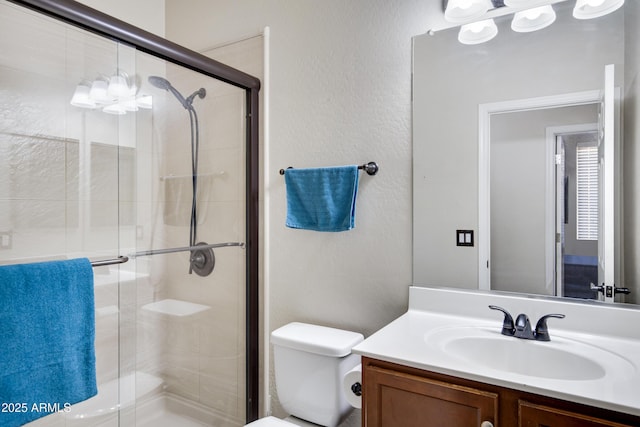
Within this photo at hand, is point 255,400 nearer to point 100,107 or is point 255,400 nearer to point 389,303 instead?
point 389,303

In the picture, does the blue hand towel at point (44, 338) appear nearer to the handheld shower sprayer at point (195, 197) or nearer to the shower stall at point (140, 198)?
the shower stall at point (140, 198)

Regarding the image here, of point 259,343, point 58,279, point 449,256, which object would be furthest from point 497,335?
point 58,279

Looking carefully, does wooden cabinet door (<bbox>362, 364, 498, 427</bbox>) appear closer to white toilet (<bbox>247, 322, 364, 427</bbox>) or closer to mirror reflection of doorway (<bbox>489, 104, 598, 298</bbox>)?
white toilet (<bbox>247, 322, 364, 427</bbox>)

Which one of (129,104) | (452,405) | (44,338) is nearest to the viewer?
(452,405)

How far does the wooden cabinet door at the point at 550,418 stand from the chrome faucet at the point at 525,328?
366mm

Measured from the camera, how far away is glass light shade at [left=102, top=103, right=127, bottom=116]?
150 centimetres

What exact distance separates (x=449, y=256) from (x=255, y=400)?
128 cm

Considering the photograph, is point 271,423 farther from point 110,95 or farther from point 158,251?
point 110,95

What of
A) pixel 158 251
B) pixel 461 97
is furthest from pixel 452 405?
pixel 158 251

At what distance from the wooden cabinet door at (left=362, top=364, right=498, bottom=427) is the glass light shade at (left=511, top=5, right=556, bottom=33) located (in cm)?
124

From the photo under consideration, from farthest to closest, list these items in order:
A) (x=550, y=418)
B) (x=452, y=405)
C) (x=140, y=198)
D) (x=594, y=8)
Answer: (x=140, y=198) → (x=594, y=8) → (x=452, y=405) → (x=550, y=418)

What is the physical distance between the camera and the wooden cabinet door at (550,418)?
0.84 metres

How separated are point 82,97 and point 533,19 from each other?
1667 mm

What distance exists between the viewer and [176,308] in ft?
6.26
